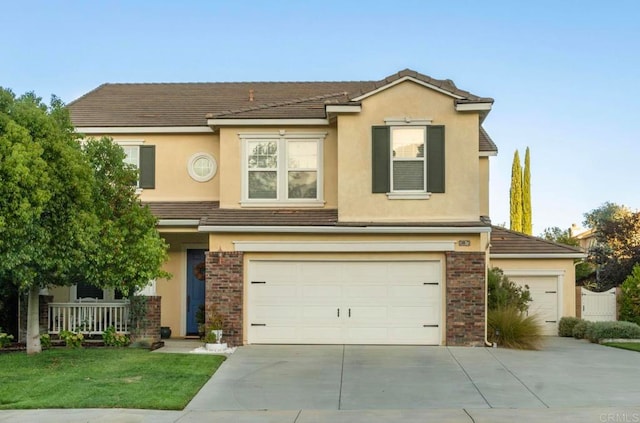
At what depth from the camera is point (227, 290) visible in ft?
55.8

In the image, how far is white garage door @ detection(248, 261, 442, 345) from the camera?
1711cm

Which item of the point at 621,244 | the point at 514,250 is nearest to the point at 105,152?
the point at 514,250

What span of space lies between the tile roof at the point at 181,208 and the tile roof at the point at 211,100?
7.01 ft

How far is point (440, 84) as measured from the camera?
57.2 feet

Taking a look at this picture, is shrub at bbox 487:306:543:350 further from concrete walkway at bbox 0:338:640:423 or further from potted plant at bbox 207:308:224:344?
potted plant at bbox 207:308:224:344

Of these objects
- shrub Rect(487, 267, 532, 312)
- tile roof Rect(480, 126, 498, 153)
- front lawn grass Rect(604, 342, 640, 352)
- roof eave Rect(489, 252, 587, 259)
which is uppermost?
tile roof Rect(480, 126, 498, 153)

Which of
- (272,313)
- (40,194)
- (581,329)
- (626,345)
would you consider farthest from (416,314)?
(40,194)

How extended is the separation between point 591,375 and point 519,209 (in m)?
28.2

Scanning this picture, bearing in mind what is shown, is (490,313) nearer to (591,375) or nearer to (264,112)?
(591,375)

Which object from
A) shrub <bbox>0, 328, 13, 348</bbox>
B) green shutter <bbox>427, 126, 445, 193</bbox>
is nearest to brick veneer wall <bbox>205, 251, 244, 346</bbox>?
shrub <bbox>0, 328, 13, 348</bbox>

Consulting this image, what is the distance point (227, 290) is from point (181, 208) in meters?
3.10

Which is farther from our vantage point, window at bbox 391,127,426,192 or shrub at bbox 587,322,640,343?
shrub at bbox 587,322,640,343

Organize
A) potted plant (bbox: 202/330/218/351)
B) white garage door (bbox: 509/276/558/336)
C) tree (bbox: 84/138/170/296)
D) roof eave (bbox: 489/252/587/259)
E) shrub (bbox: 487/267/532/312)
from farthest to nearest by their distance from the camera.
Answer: white garage door (bbox: 509/276/558/336)
roof eave (bbox: 489/252/587/259)
shrub (bbox: 487/267/532/312)
potted plant (bbox: 202/330/218/351)
tree (bbox: 84/138/170/296)

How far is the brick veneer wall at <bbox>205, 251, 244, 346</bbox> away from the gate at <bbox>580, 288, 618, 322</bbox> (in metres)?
12.2
